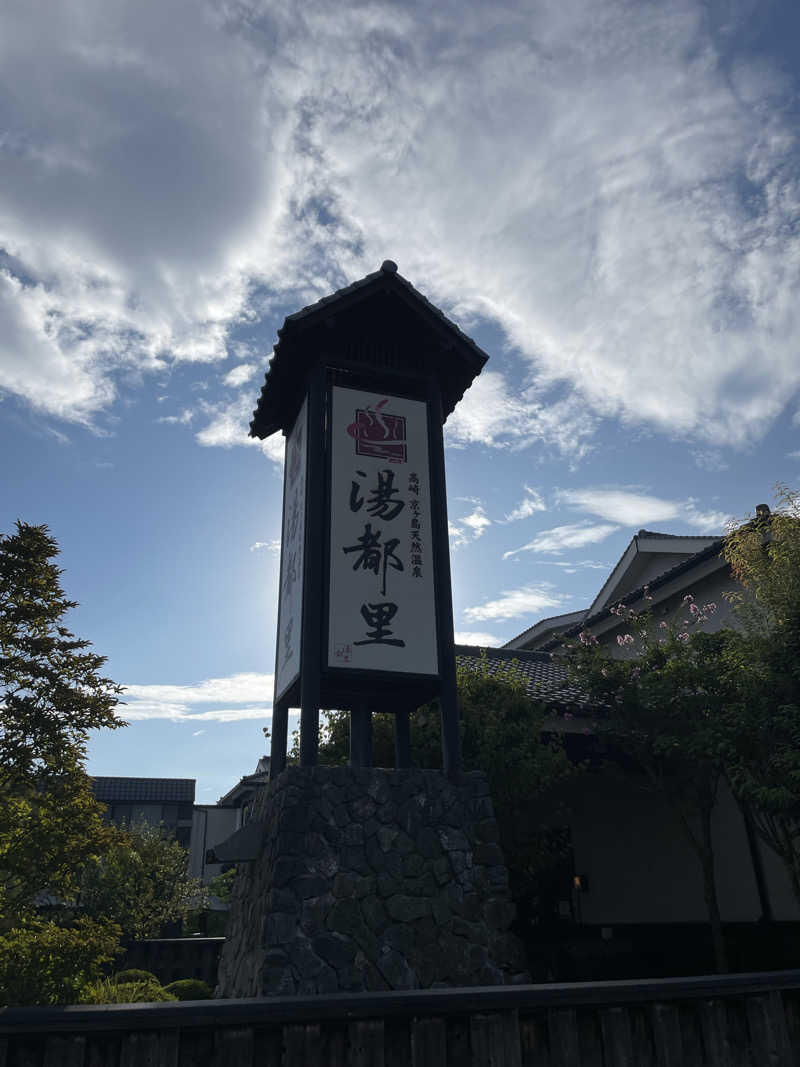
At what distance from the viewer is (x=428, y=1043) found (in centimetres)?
333

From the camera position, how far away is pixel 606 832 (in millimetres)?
15148

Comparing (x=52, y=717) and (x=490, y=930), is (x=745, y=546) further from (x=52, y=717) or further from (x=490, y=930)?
(x=52, y=717)

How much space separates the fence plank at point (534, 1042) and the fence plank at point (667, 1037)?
60 cm

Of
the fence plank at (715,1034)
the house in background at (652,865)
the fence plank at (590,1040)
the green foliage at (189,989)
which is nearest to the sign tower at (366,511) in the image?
the house in background at (652,865)

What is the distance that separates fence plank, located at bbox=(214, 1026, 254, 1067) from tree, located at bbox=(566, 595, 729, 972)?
9475 mm

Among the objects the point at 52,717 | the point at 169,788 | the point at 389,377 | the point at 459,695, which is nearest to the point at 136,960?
the point at 52,717

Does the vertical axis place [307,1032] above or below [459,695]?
below

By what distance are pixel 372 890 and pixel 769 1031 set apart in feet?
19.1

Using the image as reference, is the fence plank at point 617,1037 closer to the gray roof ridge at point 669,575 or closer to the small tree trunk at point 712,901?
the small tree trunk at point 712,901

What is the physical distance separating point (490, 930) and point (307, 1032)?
6851 millimetres

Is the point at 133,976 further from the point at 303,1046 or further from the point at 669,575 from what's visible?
the point at 669,575

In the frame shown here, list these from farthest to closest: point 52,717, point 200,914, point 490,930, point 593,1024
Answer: point 200,914
point 52,717
point 490,930
point 593,1024

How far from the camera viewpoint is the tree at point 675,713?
463 inches

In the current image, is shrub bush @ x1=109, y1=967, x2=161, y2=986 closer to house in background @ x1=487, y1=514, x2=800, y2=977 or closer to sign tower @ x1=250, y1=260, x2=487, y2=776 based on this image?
sign tower @ x1=250, y1=260, x2=487, y2=776
